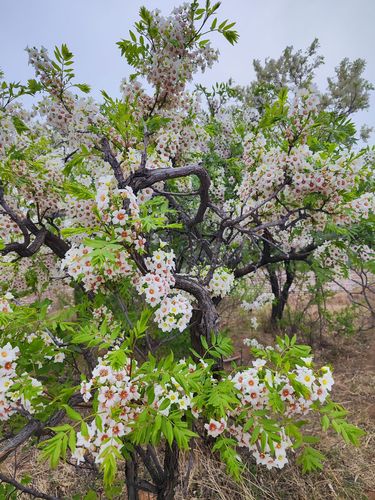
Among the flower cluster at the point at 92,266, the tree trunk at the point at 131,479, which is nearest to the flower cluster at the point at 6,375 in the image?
the flower cluster at the point at 92,266

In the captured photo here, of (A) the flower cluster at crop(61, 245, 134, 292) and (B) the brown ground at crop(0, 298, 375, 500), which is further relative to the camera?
(B) the brown ground at crop(0, 298, 375, 500)

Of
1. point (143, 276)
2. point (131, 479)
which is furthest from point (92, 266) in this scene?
point (131, 479)

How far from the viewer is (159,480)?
89.1 inches

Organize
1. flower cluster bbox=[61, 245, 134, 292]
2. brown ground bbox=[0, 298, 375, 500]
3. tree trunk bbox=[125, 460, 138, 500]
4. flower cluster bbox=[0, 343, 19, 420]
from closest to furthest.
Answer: flower cluster bbox=[0, 343, 19, 420], flower cluster bbox=[61, 245, 134, 292], tree trunk bbox=[125, 460, 138, 500], brown ground bbox=[0, 298, 375, 500]

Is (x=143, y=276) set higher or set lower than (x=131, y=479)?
higher

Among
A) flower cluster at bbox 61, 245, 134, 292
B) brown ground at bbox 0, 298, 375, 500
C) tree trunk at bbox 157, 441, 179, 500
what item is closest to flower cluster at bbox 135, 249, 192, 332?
flower cluster at bbox 61, 245, 134, 292

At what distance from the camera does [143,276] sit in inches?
76.7

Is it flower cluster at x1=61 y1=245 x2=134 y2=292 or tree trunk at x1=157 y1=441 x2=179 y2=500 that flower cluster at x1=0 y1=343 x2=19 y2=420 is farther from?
tree trunk at x1=157 y1=441 x2=179 y2=500

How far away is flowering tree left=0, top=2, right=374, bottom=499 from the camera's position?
1.49m

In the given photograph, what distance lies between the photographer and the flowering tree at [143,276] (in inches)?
58.6

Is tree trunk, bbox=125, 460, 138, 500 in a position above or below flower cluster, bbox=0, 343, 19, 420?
below

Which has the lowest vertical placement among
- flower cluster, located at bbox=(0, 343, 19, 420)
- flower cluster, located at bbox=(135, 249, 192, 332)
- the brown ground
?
the brown ground

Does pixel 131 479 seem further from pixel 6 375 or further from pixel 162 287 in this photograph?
pixel 162 287

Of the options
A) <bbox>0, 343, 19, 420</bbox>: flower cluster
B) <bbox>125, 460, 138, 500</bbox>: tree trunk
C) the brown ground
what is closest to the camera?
<bbox>0, 343, 19, 420</bbox>: flower cluster
